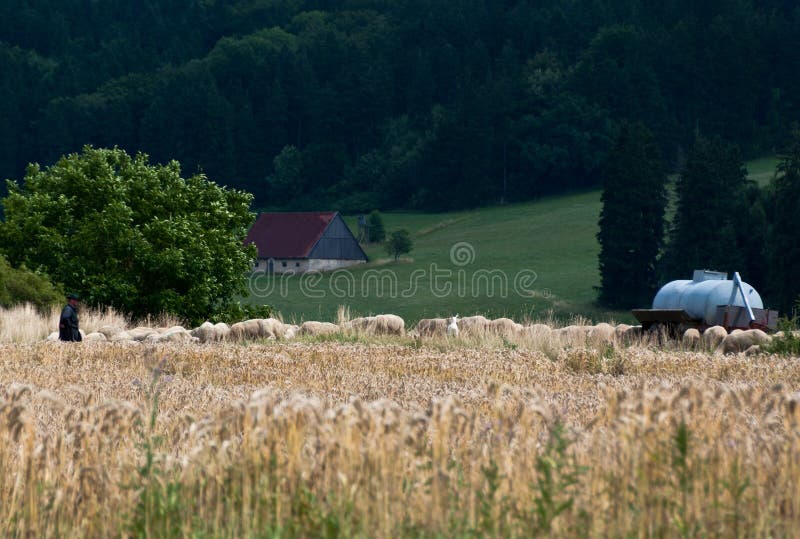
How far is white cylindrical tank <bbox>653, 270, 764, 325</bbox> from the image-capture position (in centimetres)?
3039

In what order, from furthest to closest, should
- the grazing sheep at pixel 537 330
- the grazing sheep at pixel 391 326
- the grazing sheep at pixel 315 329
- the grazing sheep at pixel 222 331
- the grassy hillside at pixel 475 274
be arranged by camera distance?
the grassy hillside at pixel 475 274 → the grazing sheep at pixel 391 326 → the grazing sheep at pixel 315 329 → the grazing sheep at pixel 222 331 → the grazing sheep at pixel 537 330

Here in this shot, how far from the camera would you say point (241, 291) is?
1670 inches

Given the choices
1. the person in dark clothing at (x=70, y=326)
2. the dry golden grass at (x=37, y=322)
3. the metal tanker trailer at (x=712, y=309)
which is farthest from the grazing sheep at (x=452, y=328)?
the dry golden grass at (x=37, y=322)

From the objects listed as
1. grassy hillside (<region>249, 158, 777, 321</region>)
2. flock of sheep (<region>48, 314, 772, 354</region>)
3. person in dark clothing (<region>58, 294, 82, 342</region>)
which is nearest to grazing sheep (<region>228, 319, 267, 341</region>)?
flock of sheep (<region>48, 314, 772, 354</region>)

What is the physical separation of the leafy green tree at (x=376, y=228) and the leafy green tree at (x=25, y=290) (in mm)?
63070

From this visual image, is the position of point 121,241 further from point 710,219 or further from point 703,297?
point 710,219

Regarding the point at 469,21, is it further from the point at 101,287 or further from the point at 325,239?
the point at 101,287

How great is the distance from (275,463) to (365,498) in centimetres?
63

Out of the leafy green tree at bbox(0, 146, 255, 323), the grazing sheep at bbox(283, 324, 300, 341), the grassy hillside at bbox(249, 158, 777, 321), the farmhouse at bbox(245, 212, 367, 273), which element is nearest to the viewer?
the grazing sheep at bbox(283, 324, 300, 341)

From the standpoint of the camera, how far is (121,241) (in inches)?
1510

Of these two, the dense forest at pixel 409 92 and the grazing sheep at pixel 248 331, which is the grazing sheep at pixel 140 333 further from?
the dense forest at pixel 409 92

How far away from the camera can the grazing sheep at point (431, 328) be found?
93.5ft

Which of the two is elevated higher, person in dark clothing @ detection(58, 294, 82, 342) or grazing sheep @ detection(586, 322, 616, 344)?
person in dark clothing @ detection(58, 294, 82, 342)

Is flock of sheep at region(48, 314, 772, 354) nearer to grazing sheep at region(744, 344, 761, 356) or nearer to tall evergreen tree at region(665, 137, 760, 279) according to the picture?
grazing sheep at region(744, 344, 761, 356)
